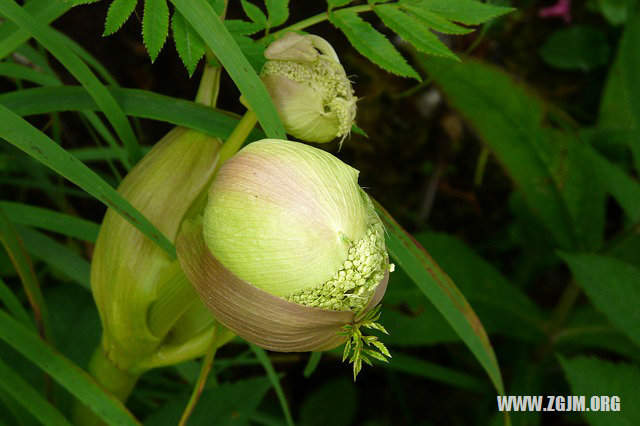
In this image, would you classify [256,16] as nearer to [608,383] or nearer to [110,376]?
[110,376]

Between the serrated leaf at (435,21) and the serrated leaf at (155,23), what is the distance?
0.95 feet

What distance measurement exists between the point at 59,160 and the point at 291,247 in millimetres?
282

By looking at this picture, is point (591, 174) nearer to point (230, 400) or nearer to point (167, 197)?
point (230, 400)

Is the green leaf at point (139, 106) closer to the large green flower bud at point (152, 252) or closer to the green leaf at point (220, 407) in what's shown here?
the large green flower bud at point (152, 252)

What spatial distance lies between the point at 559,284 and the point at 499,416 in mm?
792

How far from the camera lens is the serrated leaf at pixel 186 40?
70cm

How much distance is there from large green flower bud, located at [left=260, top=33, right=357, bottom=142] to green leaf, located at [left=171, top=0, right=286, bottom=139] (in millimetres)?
43

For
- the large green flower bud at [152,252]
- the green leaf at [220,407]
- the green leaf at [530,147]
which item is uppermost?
the large green flower bud at [152,252]

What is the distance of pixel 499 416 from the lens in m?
1.22

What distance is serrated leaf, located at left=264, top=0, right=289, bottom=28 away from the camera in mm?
761

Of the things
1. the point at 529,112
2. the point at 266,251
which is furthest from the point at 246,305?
the point at 529,112

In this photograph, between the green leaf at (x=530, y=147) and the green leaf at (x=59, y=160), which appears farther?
the green leaf at (x=530, y=147)

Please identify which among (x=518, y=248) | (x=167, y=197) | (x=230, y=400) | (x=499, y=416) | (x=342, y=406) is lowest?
(x=342, y=406)

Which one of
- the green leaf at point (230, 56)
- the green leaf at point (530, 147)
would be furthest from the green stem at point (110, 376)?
the green leaf at point (530, 147)
